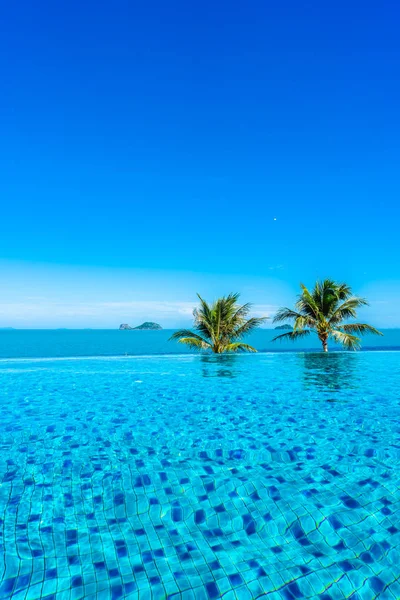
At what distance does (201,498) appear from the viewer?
288 centimetres

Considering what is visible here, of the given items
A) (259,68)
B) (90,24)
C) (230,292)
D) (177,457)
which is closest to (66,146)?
(90,24)

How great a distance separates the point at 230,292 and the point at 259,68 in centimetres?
920

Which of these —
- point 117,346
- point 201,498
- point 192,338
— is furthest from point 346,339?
point 117,346

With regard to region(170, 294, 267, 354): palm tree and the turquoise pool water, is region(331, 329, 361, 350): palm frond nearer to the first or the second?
region(170, 294, 267, 354): palm tree

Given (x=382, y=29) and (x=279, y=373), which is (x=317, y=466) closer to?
(x=279, y=373)

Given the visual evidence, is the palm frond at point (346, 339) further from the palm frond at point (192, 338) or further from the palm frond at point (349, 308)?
the palm frond at point (192, 338)

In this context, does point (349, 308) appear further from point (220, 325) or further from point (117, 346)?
point (117, 346)

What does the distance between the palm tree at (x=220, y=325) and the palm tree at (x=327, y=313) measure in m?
1.64

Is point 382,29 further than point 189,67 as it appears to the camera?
No

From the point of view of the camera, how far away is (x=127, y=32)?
10547 millimetres

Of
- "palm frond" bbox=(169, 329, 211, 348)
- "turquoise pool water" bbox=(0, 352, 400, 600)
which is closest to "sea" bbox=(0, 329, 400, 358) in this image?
"palm frond" bbox=(169, 329, 211, 348)

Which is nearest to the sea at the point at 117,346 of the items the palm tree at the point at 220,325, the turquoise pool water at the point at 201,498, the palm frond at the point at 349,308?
the palm tree at the point at 220,325

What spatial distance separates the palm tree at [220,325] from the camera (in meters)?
15.7

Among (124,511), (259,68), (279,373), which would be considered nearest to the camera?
(124,511)
